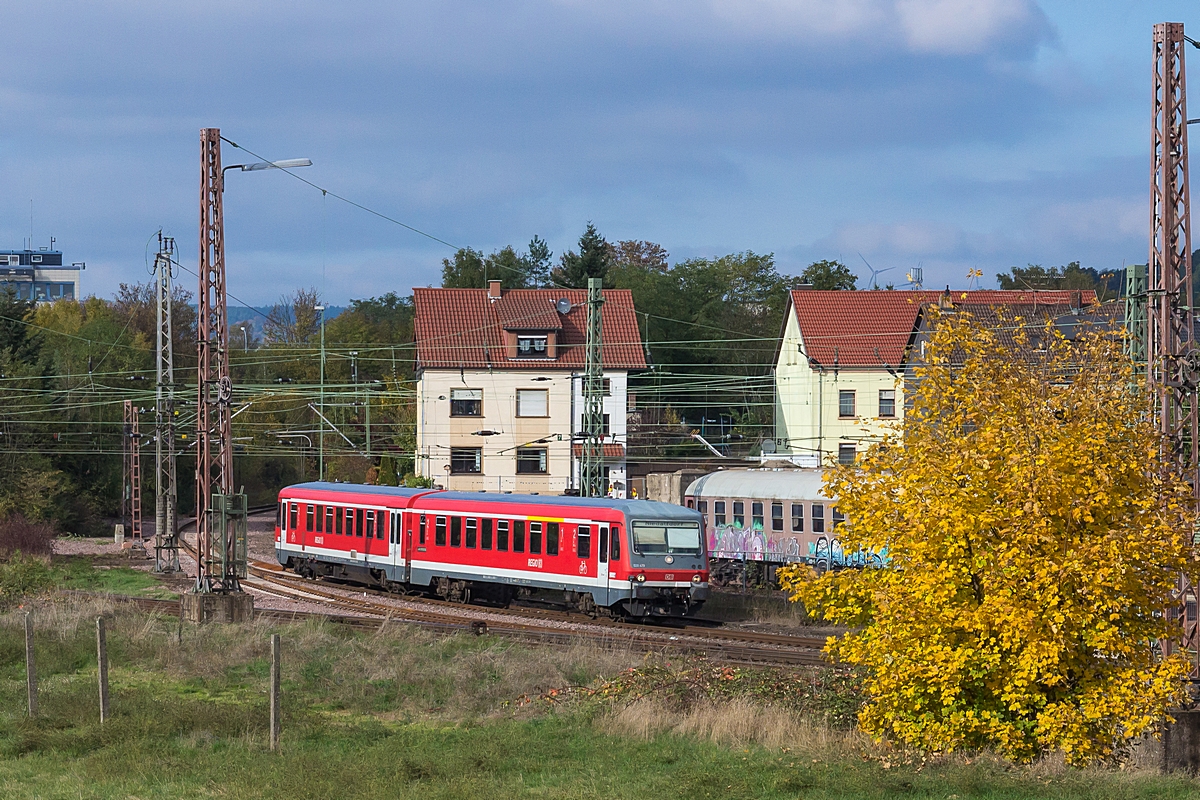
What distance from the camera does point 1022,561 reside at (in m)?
12.3

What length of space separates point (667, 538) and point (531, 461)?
99.6 feet

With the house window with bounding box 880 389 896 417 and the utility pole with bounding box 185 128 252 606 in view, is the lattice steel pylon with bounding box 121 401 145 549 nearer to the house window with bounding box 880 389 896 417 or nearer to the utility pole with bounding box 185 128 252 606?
the utility pole with bounding box 185 128 252 606

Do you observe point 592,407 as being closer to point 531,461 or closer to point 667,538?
point 667,538

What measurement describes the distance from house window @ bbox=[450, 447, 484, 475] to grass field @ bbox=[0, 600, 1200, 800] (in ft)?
119

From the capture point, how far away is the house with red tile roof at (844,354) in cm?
5941

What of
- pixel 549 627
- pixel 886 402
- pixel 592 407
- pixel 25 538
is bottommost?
pixel 549 627

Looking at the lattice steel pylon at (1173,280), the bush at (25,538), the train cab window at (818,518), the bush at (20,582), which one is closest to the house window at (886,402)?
the train cab window at (818,518)

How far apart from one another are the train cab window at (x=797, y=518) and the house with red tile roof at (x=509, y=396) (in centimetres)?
2150

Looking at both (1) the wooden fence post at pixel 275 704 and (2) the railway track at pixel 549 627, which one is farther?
(2) the railway track at pixel 549 627

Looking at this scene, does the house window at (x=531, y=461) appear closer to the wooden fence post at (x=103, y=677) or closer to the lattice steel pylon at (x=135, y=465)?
the lattice steel pylon at (x=135, y=465)

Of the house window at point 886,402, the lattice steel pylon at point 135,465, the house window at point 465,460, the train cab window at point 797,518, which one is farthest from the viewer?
the house window at point 886,402

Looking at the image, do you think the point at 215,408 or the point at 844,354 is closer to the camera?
the point at 215,408

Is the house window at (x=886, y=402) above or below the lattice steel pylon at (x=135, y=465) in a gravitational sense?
above

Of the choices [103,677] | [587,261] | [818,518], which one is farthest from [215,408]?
[587,261]
